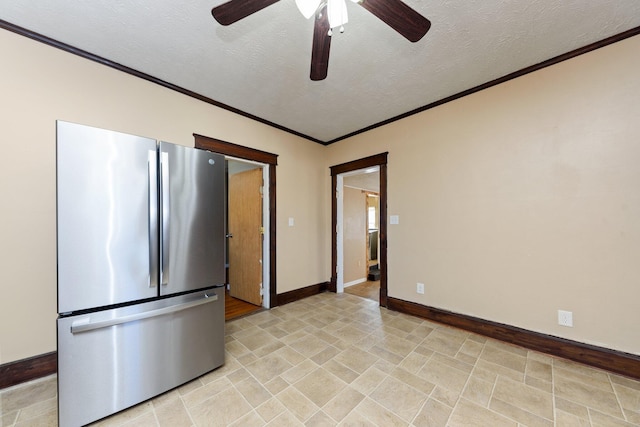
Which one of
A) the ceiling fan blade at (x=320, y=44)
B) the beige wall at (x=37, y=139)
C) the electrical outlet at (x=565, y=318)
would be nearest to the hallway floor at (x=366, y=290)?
the electrical outlet at (x=565, y=318)

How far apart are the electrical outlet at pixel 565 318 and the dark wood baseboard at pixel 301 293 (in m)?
2.85

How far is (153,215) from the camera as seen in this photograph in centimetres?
156

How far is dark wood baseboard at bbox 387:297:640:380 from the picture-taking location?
1.75 m

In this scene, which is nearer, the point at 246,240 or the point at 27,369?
the point at 27,369

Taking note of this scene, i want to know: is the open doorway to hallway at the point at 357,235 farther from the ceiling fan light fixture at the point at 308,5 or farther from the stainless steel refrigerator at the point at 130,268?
the ceiling fan light fixture at the point at 308,5

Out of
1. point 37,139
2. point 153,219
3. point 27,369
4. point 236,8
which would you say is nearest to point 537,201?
point 236,8

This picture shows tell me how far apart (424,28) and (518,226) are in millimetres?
2051

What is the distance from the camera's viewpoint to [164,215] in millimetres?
1594

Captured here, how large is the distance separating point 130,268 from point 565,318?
3.46 m

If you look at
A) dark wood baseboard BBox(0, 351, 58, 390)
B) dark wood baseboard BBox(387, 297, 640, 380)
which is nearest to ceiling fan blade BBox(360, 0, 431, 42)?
dark wood baseboard BBox(387, 297, 640, 380)

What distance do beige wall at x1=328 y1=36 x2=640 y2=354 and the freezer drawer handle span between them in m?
2.40

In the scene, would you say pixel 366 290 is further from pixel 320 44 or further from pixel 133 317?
pixel 320 44

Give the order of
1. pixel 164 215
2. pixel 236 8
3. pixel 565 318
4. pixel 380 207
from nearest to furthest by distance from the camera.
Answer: pixel 236 8 → pixel 164 215 → pixel 565 318 → pixel 380 207

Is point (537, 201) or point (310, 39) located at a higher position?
point (310, 39)
